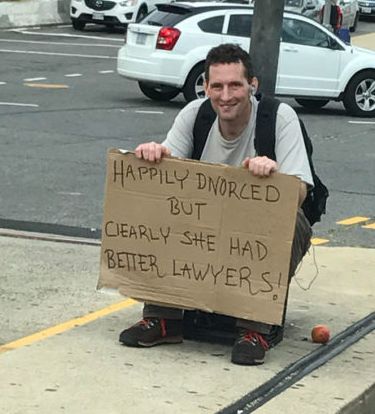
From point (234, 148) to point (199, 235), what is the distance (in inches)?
17.9

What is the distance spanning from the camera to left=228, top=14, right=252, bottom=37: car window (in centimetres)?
1741

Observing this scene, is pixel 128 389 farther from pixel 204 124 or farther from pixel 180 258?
pixel 204 124

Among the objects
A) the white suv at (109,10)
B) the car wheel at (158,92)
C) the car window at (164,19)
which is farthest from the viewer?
the white suv at (109,10)

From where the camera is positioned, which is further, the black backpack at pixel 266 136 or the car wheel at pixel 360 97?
the car wheel at pixel 360 97

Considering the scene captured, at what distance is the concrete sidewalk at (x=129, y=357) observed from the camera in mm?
4621

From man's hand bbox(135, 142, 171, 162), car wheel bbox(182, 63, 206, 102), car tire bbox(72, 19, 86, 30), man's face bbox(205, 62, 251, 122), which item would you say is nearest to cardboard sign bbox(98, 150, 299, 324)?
man's hand bbox(135, 142, 171, 162)

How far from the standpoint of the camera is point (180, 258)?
5355 mm

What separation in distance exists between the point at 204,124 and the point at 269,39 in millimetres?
1921

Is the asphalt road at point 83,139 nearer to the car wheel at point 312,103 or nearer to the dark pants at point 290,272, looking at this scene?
the car wheel at point 312,103

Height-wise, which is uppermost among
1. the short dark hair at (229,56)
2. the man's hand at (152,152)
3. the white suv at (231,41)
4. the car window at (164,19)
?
the short dark hair at (229,56)

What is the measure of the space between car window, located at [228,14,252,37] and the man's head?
40.2 ft

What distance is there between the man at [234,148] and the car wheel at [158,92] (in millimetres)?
12272

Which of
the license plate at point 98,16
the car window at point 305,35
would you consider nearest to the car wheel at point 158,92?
the car window at point 305,35

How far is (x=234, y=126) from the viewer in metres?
5.40
